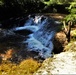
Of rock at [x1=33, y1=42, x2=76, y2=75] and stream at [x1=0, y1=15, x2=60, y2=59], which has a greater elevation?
rock at [x1=33, y1=42, x2=76, y2=75]

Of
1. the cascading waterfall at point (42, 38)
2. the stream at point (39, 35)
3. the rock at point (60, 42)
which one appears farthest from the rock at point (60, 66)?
the cascading waterfall at point (42, 38)

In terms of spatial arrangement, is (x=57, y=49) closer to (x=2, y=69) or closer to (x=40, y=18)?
(x=2, y=69)

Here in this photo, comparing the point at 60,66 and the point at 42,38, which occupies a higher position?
the point at 60,66

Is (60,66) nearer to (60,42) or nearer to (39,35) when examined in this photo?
(60,42)

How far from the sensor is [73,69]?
587cm

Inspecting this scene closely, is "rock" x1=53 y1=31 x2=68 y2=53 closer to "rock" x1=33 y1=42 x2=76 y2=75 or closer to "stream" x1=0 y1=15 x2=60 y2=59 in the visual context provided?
"stream" x1=0 y1=15 x2=60 y2=59

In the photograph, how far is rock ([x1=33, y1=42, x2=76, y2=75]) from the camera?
18.6 feet

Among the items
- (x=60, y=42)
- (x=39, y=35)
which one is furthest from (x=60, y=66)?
(x=39, y=35)

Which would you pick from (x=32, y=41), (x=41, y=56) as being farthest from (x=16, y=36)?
(x=41, y=56)

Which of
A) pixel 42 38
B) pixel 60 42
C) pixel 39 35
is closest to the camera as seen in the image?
pixel 60 42

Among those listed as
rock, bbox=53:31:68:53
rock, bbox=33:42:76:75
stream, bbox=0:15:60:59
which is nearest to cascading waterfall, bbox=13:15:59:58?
stream, bbox=0:15:60:59

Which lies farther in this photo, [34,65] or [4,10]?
[4,10]

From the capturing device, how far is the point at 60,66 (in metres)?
6.07

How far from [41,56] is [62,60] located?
20.2 ft
